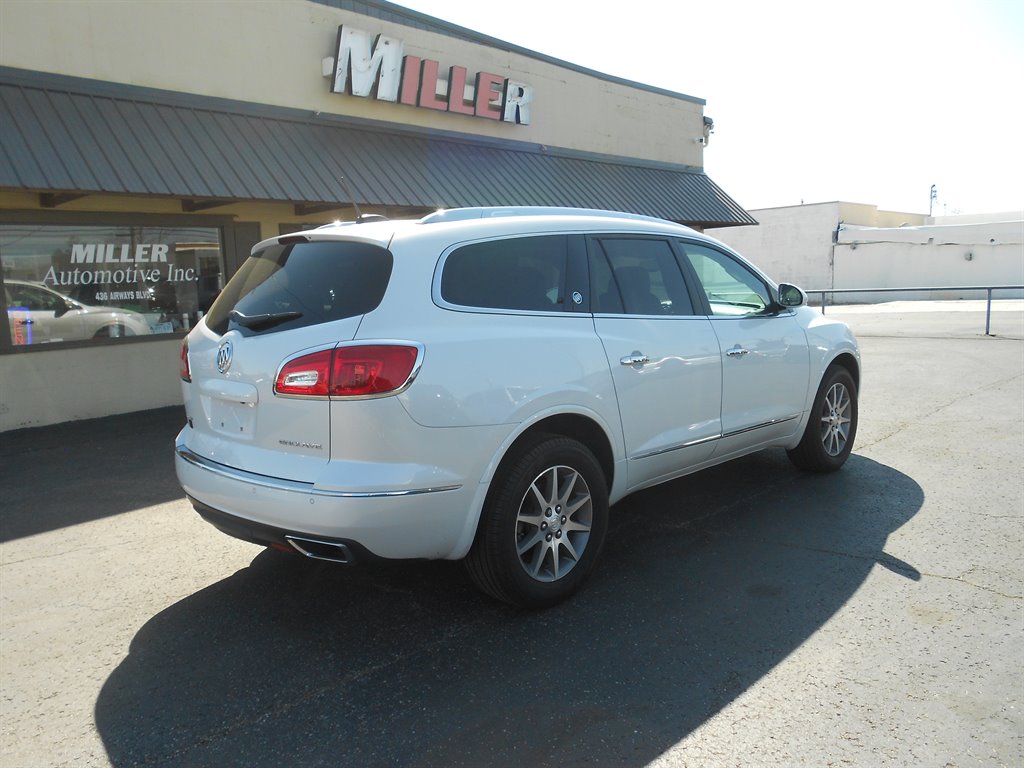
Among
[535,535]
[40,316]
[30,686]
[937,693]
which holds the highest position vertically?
[40,316]

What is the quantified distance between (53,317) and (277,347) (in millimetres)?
6752

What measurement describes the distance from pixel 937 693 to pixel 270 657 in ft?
9.05

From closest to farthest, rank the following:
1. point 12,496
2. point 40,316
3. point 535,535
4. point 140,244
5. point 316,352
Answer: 1. point 316,352
2. point 535,535
3. point 12,496
4. point 40,316
5. point 140,244

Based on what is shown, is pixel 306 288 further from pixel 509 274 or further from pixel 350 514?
pixel 350 514

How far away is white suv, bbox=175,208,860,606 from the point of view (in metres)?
3.21

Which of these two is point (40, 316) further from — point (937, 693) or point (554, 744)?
point (937, 693)

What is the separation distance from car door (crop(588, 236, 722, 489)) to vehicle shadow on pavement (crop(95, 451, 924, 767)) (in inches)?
24.7

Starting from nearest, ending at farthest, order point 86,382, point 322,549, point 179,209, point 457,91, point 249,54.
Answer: point 322,549
point 86,382
point 179,209
point 249,54
point 457,91

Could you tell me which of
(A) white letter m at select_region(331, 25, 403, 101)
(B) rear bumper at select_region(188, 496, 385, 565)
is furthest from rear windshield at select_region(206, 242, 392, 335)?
(A) white letter m at select_region(331, 25, 403, 101)

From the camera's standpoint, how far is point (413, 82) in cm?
1191

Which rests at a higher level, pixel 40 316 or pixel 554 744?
pixel 40 316

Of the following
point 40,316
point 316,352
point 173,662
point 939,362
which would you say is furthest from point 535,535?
point 939,362

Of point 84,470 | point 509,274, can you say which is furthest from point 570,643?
point 84,470

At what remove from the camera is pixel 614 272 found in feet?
14.4
